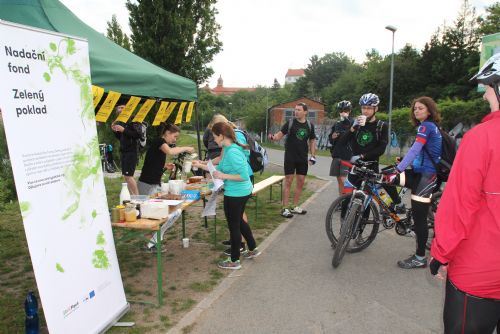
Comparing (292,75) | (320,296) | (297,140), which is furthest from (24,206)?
(292,75)

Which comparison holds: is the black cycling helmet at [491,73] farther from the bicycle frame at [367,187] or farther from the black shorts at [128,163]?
the black shorts at [128,163]

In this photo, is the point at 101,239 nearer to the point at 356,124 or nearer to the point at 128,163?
the point at 128,163

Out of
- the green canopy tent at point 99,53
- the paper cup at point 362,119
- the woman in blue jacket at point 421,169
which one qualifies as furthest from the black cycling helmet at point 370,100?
the green canopy tent at point 99,53

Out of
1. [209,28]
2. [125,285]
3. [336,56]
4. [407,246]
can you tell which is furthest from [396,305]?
[336,56]

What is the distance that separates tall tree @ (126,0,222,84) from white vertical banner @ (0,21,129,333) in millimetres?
12835

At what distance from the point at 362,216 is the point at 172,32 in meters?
12.8

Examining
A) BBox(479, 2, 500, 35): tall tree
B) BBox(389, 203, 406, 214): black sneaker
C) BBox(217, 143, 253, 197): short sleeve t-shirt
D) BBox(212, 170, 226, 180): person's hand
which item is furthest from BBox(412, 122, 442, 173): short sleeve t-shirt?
BBox(479, 2, 500, 35): tall tree

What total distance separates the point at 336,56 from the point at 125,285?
320 ft

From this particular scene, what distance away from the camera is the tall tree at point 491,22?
125ft

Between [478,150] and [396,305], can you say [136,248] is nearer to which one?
[396,305]

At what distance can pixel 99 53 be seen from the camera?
13.6 feet

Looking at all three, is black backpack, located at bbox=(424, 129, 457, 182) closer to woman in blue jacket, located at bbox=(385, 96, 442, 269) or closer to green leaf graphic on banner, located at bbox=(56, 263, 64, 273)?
woman in blue jacket, located at bbox=(385, 96, 442, 269)

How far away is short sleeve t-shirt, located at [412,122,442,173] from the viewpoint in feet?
14.4

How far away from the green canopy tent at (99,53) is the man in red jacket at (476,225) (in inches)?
132
